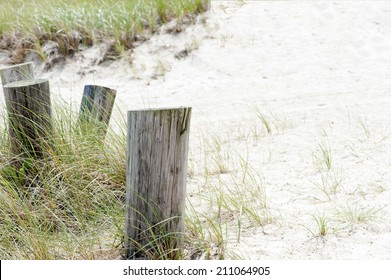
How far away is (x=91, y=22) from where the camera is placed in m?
8.91

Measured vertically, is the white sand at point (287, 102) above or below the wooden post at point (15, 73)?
below

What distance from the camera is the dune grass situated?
28.7ft

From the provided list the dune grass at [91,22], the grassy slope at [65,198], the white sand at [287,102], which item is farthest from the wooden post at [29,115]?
the dune grass at [91,22]

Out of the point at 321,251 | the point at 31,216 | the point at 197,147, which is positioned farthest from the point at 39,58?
the point at 321,251

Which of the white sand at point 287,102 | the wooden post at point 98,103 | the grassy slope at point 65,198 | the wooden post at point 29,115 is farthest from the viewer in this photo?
the wooden post at point 98,103

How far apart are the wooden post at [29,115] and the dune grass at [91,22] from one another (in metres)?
4.57

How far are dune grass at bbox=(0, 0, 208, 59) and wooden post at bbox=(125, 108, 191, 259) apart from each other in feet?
18.8

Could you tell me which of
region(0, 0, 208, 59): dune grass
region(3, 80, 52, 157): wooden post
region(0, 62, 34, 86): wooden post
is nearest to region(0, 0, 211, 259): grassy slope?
region(3, 80, 52, 157): wooden post

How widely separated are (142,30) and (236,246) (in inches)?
240

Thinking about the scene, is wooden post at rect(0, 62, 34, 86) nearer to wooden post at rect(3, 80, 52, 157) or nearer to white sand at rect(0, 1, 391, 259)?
white sand at rect(0, 1, 391, 259)

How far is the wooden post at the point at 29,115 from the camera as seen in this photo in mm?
3914

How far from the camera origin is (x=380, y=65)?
7.58 metres

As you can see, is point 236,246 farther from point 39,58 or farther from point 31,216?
point 39,58

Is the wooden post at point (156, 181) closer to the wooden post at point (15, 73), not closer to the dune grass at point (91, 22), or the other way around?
the wooden post at point (15, 73)
